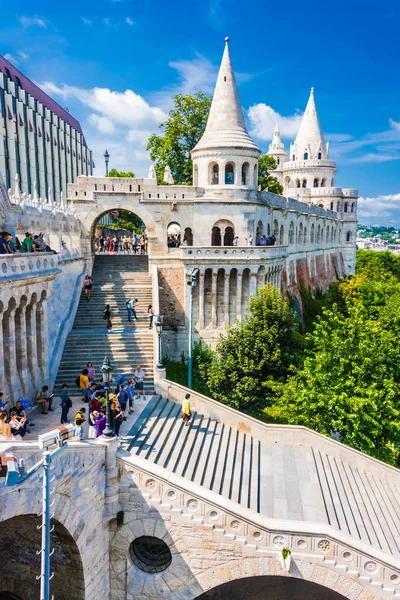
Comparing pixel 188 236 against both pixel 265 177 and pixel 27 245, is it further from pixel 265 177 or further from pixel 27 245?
pixel 265 177

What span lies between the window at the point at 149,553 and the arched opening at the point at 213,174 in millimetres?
23451

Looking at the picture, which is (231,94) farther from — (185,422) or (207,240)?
(185,422)

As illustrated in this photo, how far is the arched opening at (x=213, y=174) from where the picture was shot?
102ft

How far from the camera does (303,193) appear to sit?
190ft

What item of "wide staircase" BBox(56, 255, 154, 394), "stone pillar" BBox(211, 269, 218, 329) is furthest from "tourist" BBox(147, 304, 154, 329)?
"stone pillar" BBox(211, 269, 218, 329)

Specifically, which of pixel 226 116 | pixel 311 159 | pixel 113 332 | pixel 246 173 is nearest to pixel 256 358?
pixel 113 332

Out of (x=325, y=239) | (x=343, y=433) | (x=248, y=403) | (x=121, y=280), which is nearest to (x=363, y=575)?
(x=343, y=433)

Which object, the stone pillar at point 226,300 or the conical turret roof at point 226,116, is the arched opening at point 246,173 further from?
the stone pillar at point 226,300

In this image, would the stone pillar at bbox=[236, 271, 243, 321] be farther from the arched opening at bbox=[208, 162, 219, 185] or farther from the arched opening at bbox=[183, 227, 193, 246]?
the arched opening at bbox=[208, 162, 219, 185]

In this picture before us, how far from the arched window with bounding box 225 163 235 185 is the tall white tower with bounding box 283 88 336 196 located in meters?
29.1

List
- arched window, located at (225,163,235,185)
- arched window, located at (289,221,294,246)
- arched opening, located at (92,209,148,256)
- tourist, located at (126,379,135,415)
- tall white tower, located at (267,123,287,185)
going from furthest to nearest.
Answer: tall white tower, located at (267,123,287,185)
arched window, located at (289,221,294,246)
arched opening, located at (92,209,148,256)
arched window, located at (225,163,235,185)
tourist, located at (126,379,135,415)

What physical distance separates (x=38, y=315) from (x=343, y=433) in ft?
43.5

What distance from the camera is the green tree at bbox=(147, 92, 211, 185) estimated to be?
41000 mm

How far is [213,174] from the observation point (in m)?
31.7
